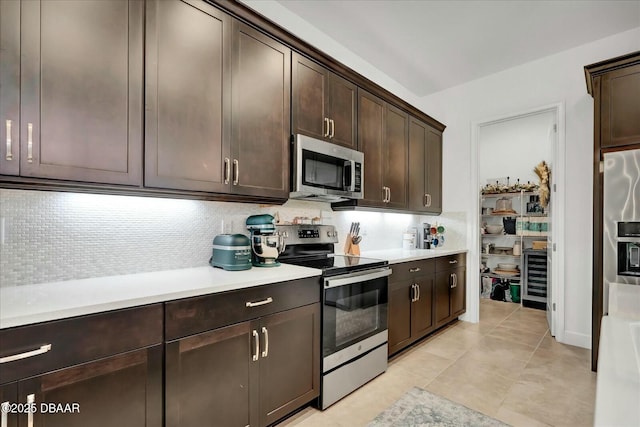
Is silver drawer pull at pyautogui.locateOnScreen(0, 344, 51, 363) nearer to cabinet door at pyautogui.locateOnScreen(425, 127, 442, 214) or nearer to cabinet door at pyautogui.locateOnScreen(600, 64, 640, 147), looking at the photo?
cabinet door at pyautogui.locateOnScreen(425, 127, 442, 214)

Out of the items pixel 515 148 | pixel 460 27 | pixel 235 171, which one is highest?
pixel 460 27

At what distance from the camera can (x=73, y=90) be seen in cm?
135

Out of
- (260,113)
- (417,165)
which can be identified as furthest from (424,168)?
(260,113)

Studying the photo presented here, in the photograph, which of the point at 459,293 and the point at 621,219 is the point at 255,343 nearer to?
the point at 621,219

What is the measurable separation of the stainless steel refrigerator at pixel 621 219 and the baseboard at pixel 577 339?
37.2 inches

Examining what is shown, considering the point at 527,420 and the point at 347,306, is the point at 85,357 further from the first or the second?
the point at 527,420

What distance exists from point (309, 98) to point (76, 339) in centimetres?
200

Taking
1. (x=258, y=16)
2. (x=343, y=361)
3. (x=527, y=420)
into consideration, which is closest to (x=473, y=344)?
(x=527, y=420)

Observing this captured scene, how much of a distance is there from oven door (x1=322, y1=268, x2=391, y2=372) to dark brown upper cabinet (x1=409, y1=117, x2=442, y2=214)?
1.43 meters

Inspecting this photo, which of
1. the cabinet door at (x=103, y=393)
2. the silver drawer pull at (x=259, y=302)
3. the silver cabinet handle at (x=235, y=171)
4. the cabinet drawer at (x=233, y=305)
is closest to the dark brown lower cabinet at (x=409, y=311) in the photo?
the cabinet drawer at (x=233, y=305)

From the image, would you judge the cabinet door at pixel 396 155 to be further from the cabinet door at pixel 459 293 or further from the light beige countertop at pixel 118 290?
the light beige countertop at pixel 118 290

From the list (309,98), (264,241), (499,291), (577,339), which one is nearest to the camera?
(264,241)

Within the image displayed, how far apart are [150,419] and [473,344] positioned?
298cm

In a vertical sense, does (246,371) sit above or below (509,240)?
below
